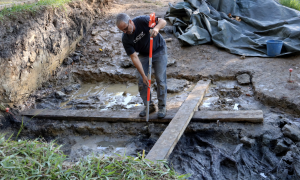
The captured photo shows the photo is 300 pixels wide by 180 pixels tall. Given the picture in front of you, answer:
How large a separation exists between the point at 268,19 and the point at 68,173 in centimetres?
647

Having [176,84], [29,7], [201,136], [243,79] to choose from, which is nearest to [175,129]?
[201,136]

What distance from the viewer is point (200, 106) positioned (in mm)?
4266

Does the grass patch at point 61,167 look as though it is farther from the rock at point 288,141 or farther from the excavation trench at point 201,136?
the rock at point 288,141

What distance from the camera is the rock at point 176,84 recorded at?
4936mm

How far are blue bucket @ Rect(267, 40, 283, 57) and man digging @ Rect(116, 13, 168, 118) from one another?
2959 mm

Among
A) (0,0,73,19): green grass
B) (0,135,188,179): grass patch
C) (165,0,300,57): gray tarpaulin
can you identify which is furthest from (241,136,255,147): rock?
(0,0,73,19): green grass

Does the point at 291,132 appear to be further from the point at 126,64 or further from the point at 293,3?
the point at 293,3

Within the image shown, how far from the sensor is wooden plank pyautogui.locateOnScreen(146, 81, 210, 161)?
270 cm

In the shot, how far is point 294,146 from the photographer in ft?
9.89

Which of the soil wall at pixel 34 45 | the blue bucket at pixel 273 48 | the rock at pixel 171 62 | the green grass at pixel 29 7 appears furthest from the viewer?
the rock at pixel 171 62

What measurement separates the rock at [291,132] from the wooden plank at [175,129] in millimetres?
1233

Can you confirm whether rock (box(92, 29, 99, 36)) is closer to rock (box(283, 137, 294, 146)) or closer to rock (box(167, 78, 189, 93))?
rock (box(167, 78, 189, 93))

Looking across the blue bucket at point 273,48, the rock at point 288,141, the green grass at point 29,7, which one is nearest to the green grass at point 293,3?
the blue bucket at point 273,48

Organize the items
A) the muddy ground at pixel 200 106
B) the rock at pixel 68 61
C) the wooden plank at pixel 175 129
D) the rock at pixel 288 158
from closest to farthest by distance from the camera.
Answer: the wooden plank at pixel 175 129
the rock at pixel 288 158
the muddy ground at pixel 200 106
the rock at pixel 68 61
